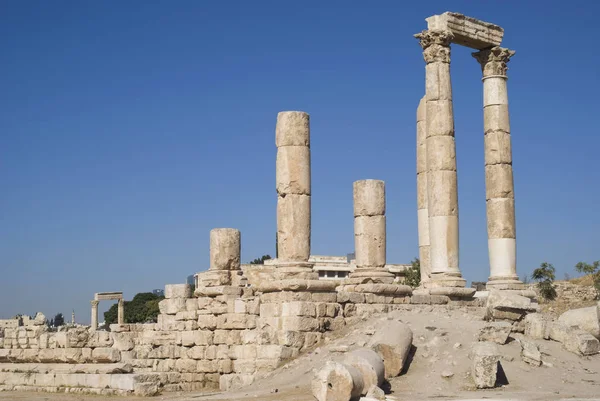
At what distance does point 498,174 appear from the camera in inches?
1105

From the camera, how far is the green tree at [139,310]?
66.4 meters

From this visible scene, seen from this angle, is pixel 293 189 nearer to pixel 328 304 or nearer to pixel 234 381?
pixel 328 304

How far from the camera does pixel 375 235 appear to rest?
946 inches

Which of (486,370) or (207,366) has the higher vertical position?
(486,370)

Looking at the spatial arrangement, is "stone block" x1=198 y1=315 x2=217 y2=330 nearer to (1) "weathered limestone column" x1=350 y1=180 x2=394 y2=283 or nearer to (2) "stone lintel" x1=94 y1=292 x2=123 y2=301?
(1) "weathered limestone column" x1=350 y1=180 x2=394 y2=283

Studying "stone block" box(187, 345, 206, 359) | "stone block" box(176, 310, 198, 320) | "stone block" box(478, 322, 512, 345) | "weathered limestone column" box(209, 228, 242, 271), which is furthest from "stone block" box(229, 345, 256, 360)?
"stone block" box(478, 322, 512, 345)

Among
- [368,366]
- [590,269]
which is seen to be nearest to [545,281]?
[590,269]

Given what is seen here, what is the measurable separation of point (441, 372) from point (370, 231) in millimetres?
6873

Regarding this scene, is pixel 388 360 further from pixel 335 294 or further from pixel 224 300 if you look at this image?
pixel 224 300

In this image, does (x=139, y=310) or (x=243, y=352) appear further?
(x=139, y=310)

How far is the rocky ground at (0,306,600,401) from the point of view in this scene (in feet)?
53.8

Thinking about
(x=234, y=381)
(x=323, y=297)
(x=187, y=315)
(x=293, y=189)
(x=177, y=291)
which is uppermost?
(x=293, y=189)

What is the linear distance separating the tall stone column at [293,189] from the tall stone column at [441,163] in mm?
5224

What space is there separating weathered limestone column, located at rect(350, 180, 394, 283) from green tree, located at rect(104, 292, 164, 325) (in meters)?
40.2
